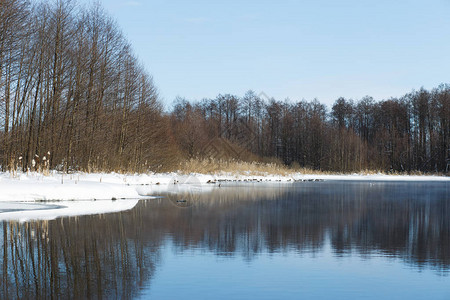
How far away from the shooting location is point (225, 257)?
8.27m

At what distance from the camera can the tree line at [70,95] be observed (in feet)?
82.1

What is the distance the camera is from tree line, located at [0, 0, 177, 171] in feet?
82.1

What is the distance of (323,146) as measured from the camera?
7762 cm

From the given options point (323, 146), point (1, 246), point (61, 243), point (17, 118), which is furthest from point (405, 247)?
point (323, 146)

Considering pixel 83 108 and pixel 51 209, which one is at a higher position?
pixel 83 108

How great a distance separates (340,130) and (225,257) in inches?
2728

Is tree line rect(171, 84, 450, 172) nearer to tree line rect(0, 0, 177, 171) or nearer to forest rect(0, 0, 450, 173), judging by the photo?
forest rect(0, 0, 450, 173)

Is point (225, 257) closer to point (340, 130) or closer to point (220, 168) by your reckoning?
point (220, 168)

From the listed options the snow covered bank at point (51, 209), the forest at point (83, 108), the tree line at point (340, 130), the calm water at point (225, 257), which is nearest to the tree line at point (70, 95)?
the forest at point (83, 108)

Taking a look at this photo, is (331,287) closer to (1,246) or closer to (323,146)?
(1,246)

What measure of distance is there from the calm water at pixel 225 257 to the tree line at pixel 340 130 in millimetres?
49160

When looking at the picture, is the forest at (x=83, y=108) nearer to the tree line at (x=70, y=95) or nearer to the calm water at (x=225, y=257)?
the tree line at (x=70, y=95)

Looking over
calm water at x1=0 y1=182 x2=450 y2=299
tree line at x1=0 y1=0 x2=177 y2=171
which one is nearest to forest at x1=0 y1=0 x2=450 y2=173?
tree line at x1=0 y1=0 x2=177 y2=171

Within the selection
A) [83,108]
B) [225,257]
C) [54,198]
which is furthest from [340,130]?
[225,257]
